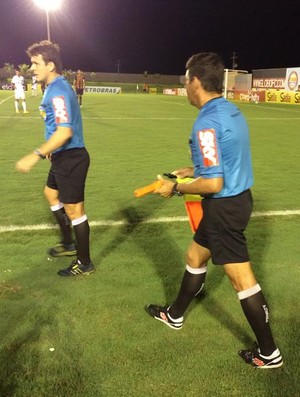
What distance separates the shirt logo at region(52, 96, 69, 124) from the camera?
137 inches

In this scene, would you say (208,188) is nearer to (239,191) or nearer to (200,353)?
(239,191)

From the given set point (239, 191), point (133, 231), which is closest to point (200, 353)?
point (239, 191)

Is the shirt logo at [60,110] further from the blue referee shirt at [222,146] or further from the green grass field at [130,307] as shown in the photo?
the green grass field at [130,307]

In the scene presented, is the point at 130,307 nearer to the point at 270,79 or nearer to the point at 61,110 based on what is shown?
the point at 61,110

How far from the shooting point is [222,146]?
7.93ft

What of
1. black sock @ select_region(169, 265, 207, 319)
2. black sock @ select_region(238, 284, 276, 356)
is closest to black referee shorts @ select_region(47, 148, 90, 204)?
black sock @ select_region(169, 265, 207, 319)

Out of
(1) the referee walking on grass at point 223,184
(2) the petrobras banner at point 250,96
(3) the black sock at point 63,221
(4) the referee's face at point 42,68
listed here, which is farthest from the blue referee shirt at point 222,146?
(2) the petrobras banner at point 250,96

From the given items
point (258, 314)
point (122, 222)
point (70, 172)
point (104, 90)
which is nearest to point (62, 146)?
point (70, 172)

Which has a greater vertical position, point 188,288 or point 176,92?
point 188,288

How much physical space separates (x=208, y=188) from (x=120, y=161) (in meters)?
7.06

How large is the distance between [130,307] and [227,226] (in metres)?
1.30

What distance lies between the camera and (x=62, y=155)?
12.7 feet

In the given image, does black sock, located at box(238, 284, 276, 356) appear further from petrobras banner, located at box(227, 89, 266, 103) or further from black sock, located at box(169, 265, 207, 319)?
petrobras banner, located at box(227, 89, 266, 103)

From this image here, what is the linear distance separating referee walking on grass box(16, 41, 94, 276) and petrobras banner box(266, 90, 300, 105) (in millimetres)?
31481
